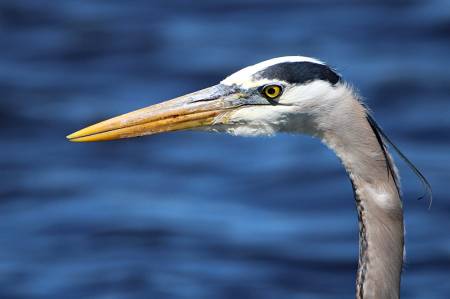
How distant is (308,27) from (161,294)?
4.52 meters

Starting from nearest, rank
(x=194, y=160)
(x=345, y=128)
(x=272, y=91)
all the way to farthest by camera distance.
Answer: (x=345, y=128)
(x=272, y=91)
(x=194, y=160)

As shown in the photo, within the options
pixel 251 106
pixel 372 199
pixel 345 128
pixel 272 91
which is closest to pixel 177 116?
pixel 251 106

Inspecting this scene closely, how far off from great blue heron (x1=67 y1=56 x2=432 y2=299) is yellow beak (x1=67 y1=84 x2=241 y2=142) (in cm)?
2

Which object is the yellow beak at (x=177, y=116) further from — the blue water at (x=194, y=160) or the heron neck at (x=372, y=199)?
the blue water at (x=194, y=160)

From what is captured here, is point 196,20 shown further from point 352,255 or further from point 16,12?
point 352,255

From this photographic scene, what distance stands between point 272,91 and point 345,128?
409 millimetres

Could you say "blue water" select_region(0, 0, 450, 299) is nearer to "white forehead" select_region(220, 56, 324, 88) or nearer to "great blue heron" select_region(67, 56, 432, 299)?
"great blue heron" select_region(67, 56, 432, 299)

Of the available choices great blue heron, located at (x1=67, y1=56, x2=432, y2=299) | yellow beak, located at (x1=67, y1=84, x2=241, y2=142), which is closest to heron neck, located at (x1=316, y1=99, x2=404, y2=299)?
great blue heron, located at (x1=67, y1=56, x2=432, y2=299)

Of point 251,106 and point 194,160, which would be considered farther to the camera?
point 194,160

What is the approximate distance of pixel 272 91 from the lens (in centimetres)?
313

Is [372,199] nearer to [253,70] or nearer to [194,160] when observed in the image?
[253,70]

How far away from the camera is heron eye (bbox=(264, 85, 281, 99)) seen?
311cm

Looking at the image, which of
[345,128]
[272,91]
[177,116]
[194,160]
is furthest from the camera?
[194,160]

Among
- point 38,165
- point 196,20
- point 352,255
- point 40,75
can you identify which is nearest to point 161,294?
point 352,255
